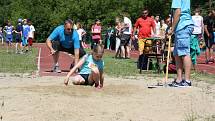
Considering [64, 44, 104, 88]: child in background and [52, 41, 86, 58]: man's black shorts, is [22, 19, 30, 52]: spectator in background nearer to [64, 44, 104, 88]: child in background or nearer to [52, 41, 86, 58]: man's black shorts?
[52, 41, 86, 58]: man's black shorts

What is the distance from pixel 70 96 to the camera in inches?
352

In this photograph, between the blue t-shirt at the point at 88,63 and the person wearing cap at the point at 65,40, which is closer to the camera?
the blue t-shirt at the point at 88,63

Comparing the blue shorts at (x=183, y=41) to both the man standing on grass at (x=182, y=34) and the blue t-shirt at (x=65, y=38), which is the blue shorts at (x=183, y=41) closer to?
the man standing on grass at (x=182, y=34)

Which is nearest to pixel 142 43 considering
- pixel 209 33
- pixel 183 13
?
pixel 209 33

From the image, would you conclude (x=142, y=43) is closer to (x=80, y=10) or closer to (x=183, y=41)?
(x=183, y=41)

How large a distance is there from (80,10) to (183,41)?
147 ft

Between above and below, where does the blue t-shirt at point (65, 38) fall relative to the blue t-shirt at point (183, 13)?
below

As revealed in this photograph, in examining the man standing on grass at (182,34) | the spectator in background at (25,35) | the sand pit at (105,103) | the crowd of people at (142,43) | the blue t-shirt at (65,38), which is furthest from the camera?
the spectator in background at (25,35)

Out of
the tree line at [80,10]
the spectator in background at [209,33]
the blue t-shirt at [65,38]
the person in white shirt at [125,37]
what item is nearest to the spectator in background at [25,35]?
the person in white shirt at [125,37]

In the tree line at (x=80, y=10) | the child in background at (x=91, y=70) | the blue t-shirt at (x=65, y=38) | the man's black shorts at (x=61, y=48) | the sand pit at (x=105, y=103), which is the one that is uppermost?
the tree line at (x=80, y=10)

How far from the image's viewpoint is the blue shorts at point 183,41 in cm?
1091

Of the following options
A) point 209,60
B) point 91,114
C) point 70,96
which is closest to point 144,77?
point 70,96

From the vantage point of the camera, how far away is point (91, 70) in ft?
35.1

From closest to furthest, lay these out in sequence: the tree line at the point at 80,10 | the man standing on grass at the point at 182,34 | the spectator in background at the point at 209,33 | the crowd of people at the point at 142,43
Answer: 1. the crowd of people at the point at 142,43
2. the man standing on grass at the point at 182,34
3. the spectator in background at the point at 209,33
4. the tree line at the point at 80,10
